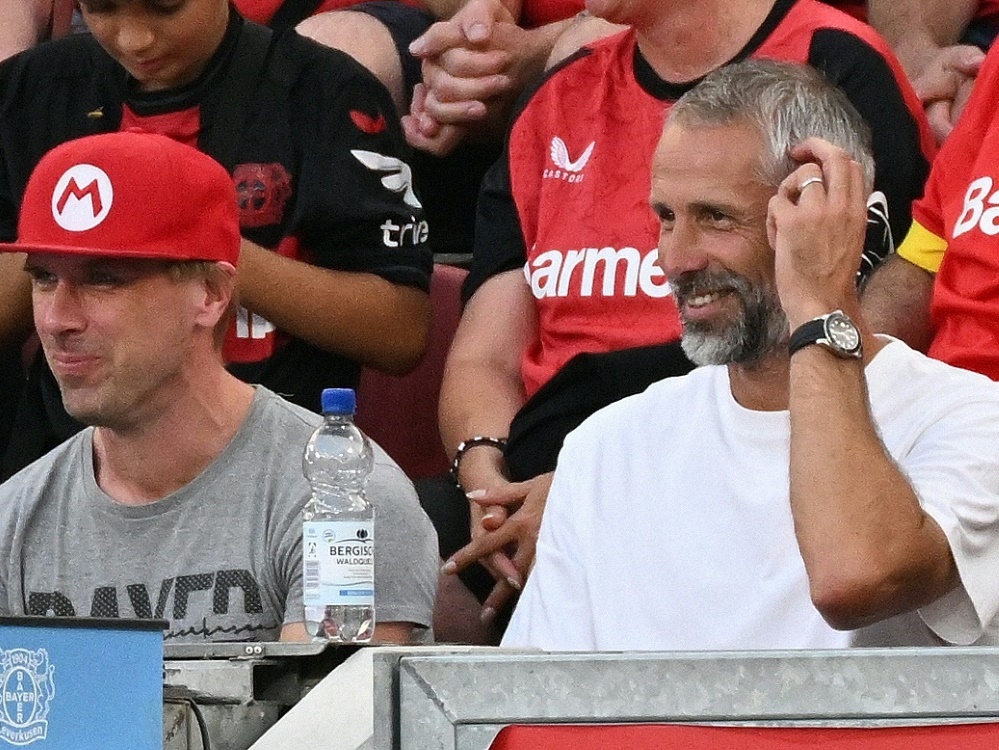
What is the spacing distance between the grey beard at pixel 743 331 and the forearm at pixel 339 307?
1.12 m

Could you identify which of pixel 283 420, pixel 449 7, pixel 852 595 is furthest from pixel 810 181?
Answer: pixel 449 7

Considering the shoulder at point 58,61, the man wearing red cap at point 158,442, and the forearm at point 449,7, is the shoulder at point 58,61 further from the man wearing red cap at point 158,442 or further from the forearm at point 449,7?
the man wearing red cap at point 158,442

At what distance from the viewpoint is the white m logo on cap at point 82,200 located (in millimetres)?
2609

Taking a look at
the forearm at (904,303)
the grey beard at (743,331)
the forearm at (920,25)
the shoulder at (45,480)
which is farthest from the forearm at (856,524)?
the forearm at (920,25)

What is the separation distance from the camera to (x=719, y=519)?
2275 mm

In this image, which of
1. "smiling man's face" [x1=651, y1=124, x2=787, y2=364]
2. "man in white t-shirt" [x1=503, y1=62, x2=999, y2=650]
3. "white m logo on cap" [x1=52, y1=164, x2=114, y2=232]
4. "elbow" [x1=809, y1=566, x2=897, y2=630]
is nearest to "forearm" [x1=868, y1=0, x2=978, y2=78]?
"man in white t-shirt" [x1=503, y1=62, x2=999, y2=650]

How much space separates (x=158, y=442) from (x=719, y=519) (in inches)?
33.4

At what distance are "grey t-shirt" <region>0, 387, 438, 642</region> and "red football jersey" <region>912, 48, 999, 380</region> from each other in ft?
2.78

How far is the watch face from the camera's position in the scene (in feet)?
6.93

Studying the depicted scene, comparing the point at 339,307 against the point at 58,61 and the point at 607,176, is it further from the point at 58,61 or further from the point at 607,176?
the point at 58,61

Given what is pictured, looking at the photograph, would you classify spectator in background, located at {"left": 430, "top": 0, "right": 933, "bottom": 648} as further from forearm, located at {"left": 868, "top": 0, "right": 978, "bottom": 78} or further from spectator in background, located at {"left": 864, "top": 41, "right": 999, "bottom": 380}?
forearm, located at {"left": 868, "top": 0, "right": 978, "bottom": 78}

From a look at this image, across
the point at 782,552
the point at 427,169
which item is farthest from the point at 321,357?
the point at 782,552

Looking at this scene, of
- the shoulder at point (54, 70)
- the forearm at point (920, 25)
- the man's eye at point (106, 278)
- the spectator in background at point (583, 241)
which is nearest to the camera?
the man's eye at point (106, 278)

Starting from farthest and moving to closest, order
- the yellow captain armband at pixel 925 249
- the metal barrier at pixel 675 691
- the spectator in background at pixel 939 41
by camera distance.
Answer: the spectator in background at pixel 939 41 < the yellow captain armband at pixel 925 249 < the metal barrier at pixel 675 691
